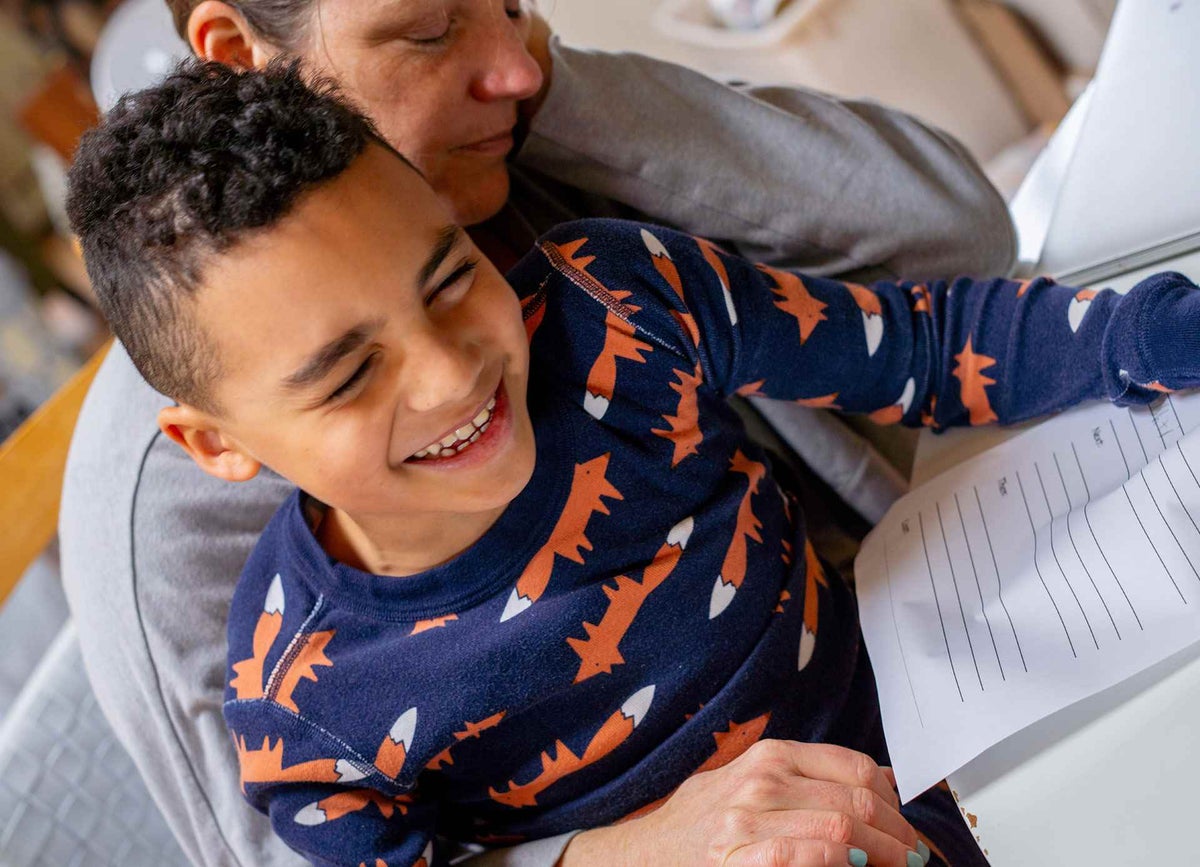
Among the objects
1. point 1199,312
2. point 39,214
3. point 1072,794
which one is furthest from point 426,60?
point 39,214

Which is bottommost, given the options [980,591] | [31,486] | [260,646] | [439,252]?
[31,486]

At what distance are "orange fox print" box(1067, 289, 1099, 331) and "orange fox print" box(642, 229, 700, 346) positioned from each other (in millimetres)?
285

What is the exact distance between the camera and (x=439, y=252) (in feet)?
2.32

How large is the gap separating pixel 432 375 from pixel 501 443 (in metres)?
0.09

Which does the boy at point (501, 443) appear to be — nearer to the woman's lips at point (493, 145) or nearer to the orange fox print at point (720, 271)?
the orange fox print at point (720, 271)

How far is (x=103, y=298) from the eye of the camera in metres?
0.73

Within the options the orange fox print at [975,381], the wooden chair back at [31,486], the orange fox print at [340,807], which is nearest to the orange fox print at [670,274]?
the orange fox print at [975,381]

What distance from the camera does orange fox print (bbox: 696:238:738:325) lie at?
2.89 feet

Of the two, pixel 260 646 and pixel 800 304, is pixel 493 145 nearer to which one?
pixel 800 304

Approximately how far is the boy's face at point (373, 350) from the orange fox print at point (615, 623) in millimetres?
139

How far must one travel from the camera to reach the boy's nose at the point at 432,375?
69 cm

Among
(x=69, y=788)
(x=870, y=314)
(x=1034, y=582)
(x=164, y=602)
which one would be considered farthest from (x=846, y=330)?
(x=69, y=788)

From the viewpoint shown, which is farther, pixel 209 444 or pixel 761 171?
pixel 761 171

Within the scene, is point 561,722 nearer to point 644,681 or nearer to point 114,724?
point 644,681
